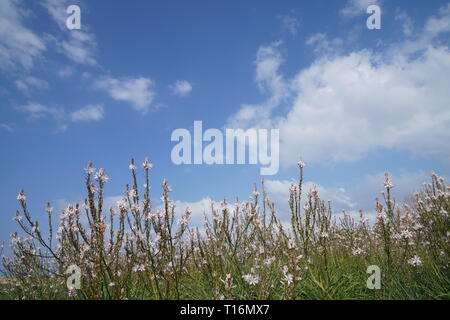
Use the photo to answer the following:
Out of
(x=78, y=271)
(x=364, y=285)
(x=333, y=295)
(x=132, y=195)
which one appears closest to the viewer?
(x=78, y=271)

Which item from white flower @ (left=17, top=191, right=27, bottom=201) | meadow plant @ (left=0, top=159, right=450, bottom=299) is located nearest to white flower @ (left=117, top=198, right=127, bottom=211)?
meadow plant @ (left=0, top=159, right=450, bottom=299)

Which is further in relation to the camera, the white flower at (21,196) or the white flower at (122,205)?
the white flower at (21,196)

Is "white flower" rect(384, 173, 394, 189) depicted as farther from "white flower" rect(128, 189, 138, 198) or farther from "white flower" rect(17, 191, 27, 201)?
"white flower" rect(17, 191, 27, 201)

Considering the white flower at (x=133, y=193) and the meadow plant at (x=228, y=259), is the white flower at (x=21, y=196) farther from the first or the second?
the white flower at (x=133, y=193)

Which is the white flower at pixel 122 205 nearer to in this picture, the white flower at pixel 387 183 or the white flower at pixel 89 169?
the white flower at pixel 89 169

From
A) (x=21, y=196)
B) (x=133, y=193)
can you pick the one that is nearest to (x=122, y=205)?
(x=133, y=193)

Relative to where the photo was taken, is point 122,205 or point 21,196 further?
point 21,196

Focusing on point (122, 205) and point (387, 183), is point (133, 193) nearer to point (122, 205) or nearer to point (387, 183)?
point (122, 205)

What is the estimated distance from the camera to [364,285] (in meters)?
4.22

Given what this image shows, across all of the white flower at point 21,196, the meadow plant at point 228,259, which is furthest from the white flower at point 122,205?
the white flower at point 21,196
